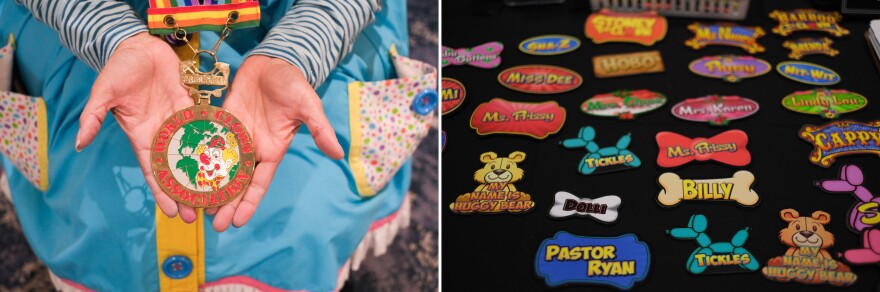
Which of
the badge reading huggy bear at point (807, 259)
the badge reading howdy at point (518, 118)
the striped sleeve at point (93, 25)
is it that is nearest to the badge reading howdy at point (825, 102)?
the badge reading huggy bear at point (807, 259)

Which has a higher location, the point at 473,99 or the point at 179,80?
the point at 179,80

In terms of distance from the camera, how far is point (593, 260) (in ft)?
3.76

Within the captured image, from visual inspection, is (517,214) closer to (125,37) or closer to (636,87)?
(636,87)

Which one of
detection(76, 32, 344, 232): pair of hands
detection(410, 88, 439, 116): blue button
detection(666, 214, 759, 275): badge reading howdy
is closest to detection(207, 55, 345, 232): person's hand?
detection(76, 32, 344, 232): pair of hands

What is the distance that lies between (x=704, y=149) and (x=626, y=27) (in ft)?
1.19

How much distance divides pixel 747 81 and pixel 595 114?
0.27 metres

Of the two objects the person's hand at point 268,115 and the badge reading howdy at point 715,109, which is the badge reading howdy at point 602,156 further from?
the person's hand at point 268,115

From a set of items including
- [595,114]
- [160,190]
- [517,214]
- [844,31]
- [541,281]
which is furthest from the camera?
[844,31]

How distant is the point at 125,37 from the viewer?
1.01 metres

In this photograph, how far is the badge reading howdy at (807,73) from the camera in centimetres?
144

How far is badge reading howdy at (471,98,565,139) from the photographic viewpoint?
137cm

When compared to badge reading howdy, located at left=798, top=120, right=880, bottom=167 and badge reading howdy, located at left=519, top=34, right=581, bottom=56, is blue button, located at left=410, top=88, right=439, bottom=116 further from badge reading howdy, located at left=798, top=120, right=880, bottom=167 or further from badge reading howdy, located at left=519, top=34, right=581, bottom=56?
badge reading howdy, located at left=798, top=120, right=880, bottom=167

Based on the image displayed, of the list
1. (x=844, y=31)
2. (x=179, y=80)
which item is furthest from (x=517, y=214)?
(x=844, y=31)

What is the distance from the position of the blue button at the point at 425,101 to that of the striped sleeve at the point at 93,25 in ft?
1.26
